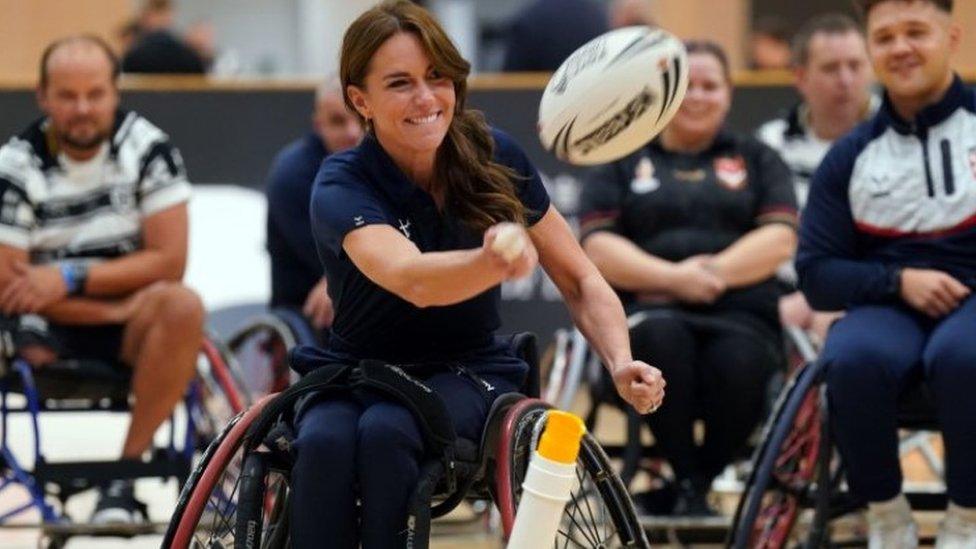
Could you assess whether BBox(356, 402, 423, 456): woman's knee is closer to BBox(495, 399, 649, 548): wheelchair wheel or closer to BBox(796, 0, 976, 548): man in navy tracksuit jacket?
BBox(495, 399, 649, 548): wheelchair wheel

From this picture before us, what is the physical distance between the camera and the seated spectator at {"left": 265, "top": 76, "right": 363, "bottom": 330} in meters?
5.96

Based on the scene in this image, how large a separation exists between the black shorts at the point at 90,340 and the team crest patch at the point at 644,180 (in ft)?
4.97

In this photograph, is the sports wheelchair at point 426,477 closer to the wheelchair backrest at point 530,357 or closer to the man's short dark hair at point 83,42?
the wheelchair backrest at point 530,357

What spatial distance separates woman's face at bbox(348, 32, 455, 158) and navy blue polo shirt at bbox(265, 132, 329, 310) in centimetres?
259

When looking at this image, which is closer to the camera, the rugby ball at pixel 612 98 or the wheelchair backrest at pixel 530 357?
the rugby ball at pixel 612 98

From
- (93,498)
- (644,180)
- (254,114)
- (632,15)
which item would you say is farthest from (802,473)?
(632,15)

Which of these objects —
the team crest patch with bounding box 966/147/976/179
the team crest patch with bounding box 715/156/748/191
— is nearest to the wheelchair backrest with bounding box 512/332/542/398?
the team crest patch with bounding box 966/147/976/179

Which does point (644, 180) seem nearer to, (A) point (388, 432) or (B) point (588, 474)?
(B) point (588, 474)

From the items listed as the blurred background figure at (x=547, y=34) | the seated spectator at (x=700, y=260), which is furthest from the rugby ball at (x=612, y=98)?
the blurred background figure at (x=547, y=34)

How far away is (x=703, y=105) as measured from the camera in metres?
5.56

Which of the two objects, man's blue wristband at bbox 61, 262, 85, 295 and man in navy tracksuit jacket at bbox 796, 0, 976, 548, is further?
man's blue wristband at bbox 61, 262, 85, 295

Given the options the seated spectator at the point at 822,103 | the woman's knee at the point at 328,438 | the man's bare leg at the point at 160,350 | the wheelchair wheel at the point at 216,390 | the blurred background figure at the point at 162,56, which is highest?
the seated spectator at the point at 822,103

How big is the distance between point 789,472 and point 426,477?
1.49m

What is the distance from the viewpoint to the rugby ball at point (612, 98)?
3.36 meters
